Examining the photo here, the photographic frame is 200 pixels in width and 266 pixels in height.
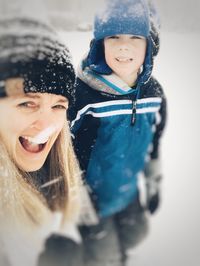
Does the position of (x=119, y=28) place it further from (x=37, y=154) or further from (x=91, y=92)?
(x=37, y=154)

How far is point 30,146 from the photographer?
4.70 feet

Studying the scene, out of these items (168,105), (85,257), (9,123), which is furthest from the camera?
(85,257)

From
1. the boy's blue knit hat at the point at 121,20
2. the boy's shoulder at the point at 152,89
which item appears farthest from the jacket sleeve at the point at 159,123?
the boy's blue knit hat at the point at 121,20

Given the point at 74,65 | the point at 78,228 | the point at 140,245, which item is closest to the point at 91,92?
the point at 74,65

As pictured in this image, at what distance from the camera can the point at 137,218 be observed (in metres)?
1.66

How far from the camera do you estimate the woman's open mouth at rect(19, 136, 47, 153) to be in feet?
4.64

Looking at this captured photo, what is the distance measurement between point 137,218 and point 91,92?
25.3 inches

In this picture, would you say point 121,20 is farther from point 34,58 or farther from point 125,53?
point 34,58

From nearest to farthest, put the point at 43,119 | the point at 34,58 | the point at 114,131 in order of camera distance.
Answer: the point at 34,58
the point at 43,119
the point at 114,131

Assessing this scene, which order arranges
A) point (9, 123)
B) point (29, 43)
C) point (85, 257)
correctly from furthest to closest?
1. point (85, 257)
2. point (9, 123)
3. point (29, 43)

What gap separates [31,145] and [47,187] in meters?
0.22

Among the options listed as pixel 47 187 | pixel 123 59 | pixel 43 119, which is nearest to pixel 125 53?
pixel 123 59

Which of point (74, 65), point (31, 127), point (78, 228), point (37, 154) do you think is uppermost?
point (74, 65)

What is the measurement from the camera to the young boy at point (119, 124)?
1367 mm
